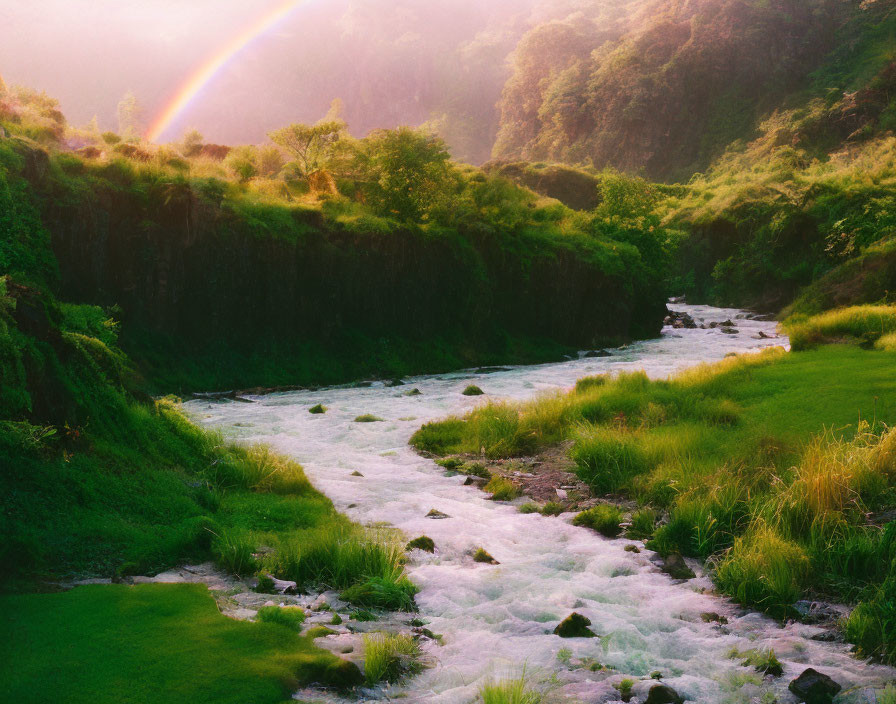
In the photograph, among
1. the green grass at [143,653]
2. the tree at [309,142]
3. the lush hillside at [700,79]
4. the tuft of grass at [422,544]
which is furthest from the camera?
the lush hillside at [700,79]

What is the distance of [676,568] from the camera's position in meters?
6.84

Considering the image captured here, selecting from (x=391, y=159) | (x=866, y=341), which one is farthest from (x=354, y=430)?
(x=391, y=159)

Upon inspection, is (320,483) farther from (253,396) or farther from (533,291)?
(533,291)

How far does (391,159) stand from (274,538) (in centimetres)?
1964

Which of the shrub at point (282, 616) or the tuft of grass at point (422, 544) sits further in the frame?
the tuft of grass at point (422, 544)

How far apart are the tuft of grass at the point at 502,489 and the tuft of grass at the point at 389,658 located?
4454mm

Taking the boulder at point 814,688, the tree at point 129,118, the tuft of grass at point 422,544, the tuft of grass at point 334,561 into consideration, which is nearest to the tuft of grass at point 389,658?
the tuft of grass at point 334,561

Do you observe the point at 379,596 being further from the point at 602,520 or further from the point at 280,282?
the point at 280,282

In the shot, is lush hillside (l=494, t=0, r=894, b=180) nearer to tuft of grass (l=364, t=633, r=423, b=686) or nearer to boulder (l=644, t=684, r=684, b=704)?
boulder (l=644, t=684, r=684, b=704)

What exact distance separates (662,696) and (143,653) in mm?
3412

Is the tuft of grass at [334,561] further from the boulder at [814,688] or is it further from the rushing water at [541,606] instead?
the boulder at [814,688]

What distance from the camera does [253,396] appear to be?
1764cm

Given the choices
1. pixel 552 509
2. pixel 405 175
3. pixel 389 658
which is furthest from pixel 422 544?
pixel 405 175

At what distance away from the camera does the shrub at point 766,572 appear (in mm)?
5984
